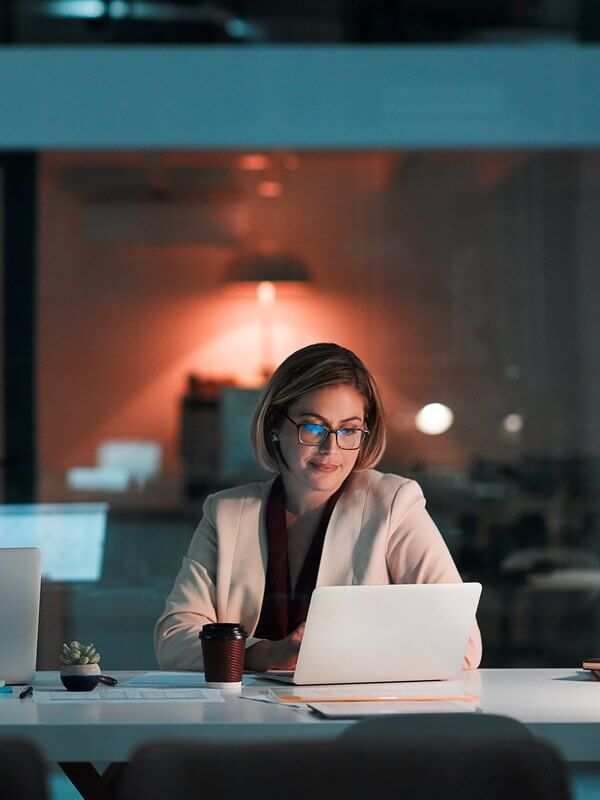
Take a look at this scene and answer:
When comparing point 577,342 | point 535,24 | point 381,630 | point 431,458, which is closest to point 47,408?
point 431,458

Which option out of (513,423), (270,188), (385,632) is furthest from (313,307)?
(385,632)

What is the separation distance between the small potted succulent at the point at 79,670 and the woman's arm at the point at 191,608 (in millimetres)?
324

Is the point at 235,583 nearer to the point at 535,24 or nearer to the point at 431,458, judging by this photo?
the point at 431,458

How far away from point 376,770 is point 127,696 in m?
1.13

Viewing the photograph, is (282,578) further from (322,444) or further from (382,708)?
(382,708)

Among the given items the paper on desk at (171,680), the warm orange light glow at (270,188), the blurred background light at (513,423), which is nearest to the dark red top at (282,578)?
the paper on desk at (171,680)

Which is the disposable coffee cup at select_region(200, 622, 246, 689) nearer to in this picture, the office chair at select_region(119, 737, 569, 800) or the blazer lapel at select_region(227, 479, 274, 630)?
the blazer lapel at select_region(227, 479, 274, 630)

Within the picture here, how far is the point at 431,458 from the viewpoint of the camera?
19.0 ft

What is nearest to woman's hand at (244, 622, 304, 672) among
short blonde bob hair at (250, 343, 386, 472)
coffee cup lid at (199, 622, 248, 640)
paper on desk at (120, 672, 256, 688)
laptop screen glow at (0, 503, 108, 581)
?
paper on desk at (120, 672, 256, 688)

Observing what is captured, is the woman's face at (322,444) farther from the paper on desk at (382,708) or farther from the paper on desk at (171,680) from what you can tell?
the paper on desk at (382,708)

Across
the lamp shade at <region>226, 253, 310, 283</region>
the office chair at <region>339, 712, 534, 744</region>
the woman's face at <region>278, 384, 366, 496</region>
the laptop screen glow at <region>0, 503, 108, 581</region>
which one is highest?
the lamp shade at <region>226, 253, 310, 283</region>

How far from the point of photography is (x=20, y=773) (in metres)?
1.16

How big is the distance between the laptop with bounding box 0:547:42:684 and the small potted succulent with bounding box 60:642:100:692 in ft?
0.29

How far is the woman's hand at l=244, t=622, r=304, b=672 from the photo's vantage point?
256 cm
